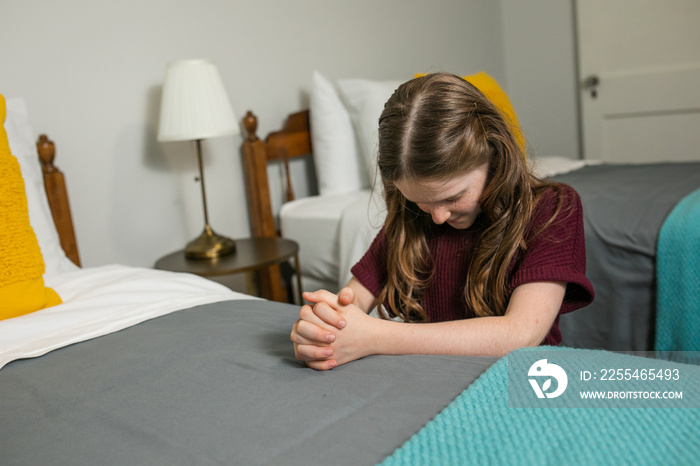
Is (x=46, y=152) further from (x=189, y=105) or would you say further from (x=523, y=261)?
(x=523, y=261)

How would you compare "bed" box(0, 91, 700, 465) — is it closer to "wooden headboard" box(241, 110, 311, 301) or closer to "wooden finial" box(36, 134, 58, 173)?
"wooden finial" box(36, 134, 58, 173)

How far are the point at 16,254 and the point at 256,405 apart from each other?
0.60 meters

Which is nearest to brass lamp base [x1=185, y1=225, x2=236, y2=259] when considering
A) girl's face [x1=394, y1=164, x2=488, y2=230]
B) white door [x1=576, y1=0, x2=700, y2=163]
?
girl's face [x1=394, y1=164, x2=488, y2=230]

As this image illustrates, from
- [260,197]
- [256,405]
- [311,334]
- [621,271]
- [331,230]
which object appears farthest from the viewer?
[260,197]

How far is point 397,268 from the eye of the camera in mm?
1056

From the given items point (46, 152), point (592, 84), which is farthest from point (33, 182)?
point (592, 84)

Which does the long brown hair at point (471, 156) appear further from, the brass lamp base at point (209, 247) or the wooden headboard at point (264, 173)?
the wooden headboard at point (264, 173)

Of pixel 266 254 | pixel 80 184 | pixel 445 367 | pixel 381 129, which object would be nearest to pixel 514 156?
pixel 381 129

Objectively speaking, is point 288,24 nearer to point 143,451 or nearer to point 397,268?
point 397,268

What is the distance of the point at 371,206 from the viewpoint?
187 cm

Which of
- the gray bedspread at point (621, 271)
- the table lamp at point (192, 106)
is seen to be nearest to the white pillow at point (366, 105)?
the table lamp at point (192, 106)

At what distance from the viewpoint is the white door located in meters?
2.99

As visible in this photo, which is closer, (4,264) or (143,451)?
(143,451)

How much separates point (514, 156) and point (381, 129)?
0.69ft
